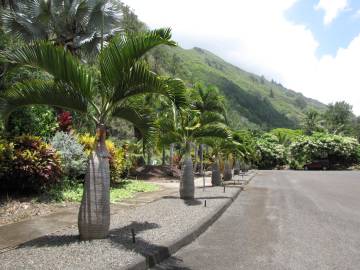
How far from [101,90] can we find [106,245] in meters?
2.59

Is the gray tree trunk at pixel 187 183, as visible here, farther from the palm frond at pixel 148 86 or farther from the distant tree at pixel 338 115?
the distant tree at pixel 338 115

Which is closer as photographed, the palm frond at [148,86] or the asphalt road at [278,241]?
the asphalt road at [278,241]

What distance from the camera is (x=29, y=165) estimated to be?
1009 centimetres

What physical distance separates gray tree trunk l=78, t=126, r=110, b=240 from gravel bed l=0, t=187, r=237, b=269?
19 centimetres

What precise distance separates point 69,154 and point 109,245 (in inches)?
272

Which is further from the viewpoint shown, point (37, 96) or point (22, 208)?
point (22, 208)

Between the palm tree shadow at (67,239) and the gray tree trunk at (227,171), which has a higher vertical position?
the gray tree trunk at (227,171)

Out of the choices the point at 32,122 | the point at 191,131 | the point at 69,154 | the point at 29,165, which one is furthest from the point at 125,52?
the point at 191,131

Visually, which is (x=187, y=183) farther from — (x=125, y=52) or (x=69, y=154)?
(x=125, y=52)

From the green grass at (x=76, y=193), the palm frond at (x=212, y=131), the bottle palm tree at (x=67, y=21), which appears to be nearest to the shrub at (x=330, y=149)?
the bottle palm tree at (x=67, y=21)

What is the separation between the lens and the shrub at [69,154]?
12484mm

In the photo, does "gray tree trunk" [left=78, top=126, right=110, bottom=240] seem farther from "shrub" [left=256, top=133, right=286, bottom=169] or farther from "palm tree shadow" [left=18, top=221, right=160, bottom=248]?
"shrub" [left=256, top=133, right=286, bottom=169]

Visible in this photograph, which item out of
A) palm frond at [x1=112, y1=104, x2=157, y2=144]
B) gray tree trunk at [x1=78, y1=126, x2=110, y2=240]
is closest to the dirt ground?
gray tree trunk at [x1=78, y1=126, x2=110, y2=240]

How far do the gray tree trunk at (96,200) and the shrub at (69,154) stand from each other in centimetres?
607
